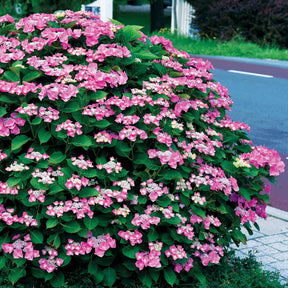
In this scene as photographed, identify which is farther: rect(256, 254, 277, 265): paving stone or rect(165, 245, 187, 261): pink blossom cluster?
rect(256, 254, 277, 265): paving stone

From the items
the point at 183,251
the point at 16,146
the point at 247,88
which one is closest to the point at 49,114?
the point at 16,146

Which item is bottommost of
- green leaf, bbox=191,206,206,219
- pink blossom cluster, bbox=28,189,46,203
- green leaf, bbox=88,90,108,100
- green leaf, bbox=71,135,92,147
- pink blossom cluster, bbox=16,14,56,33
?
green leaf, bbox=191,206,206,219

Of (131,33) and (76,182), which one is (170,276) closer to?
(76,182)

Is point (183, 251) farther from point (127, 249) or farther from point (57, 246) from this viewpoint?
point (57, 246)

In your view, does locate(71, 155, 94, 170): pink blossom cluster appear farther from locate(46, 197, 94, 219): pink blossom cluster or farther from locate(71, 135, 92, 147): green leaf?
locate(46, 197, 94, 219): pink blossom cluster

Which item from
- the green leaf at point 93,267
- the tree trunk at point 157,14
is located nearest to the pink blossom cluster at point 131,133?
the green leaf at point 93,267

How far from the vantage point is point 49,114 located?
3.20m

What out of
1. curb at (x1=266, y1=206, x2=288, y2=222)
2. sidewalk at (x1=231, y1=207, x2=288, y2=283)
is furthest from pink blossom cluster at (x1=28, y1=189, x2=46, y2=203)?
curb at (x1=266, y1=206, x2=288, y2=222)

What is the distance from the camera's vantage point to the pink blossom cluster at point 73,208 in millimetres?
3102

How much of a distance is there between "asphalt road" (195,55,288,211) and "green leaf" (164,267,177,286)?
7.69 feet

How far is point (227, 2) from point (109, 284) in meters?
16.2

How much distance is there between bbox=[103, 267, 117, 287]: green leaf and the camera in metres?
3.35

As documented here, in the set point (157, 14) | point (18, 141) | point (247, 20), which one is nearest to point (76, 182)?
point (18, 141)

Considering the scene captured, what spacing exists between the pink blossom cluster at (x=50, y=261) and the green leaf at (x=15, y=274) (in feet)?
0.47
